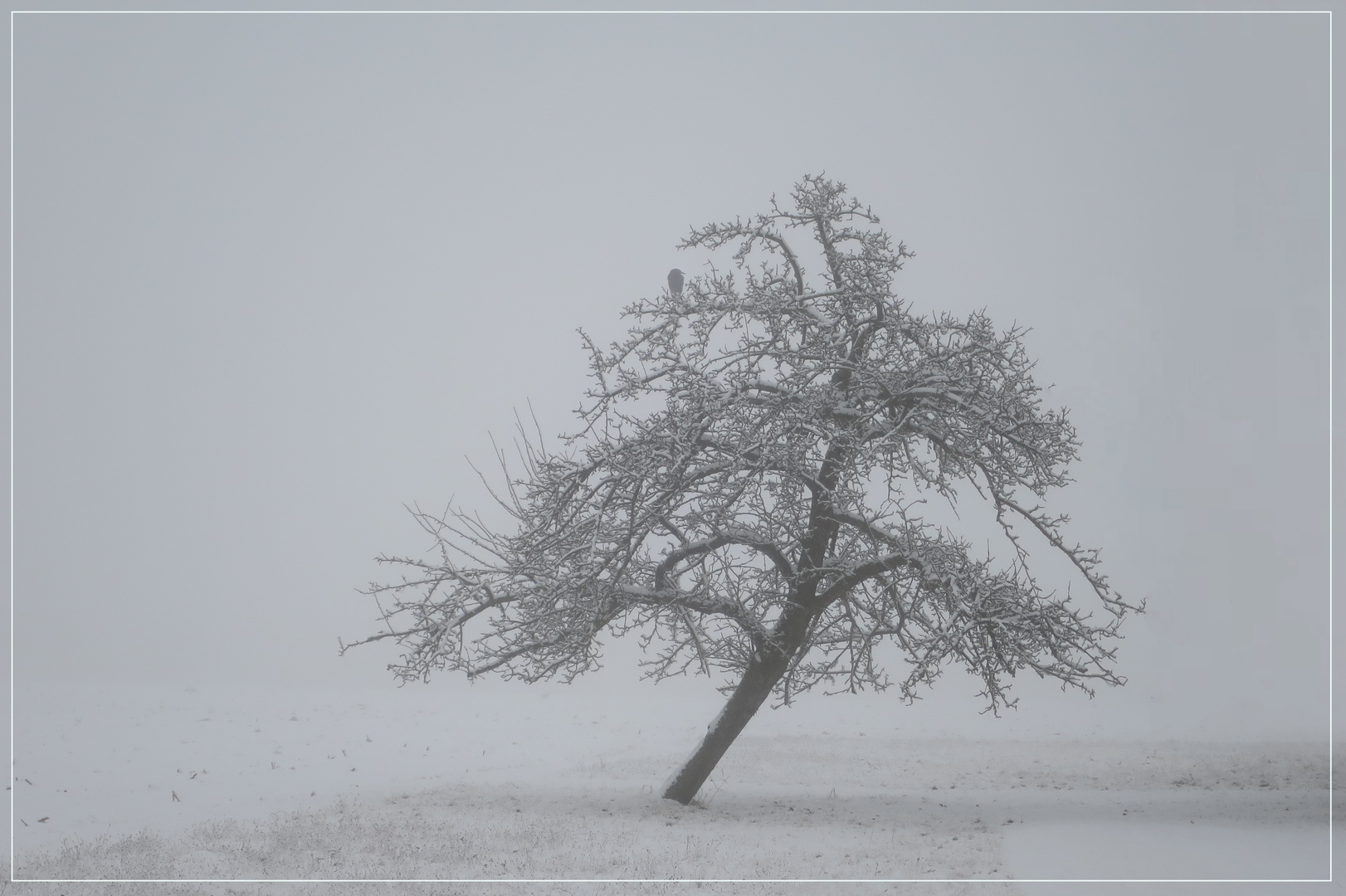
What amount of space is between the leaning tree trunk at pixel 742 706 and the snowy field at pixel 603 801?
389 mm

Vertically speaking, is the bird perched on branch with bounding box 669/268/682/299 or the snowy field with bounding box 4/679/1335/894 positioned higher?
the bird perched on branch with bounding box 669/268/682/299

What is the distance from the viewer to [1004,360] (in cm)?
1263

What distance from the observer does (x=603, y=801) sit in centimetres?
1355

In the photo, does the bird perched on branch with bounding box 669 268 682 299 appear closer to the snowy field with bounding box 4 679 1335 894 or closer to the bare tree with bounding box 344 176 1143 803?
the bare tree with bounding box 344 176 1143 803

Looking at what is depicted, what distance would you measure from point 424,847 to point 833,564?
19.8 ft

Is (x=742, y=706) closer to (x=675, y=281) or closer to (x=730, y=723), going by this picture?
(x=730, y=723)

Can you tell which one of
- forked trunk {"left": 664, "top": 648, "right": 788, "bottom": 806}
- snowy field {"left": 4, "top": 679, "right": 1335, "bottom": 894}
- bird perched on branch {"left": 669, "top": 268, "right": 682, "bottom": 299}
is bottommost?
snowy field {"left": 4, "top": 679, "right": 1335, "bottom": 894}

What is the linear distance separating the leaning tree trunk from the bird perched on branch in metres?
4.63

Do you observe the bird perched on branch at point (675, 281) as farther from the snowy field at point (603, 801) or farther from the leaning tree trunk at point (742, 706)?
the snowy field at point (603, 801)

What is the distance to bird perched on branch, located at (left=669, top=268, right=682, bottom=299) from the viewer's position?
1286 centimetres

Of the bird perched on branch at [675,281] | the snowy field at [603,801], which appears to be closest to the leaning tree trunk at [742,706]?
the snowy field at [603,801]

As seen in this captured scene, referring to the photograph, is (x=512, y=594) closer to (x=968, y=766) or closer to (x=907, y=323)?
(x=907, y=323)

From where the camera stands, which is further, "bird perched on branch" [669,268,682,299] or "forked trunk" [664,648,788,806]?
"forked trunk" [664,648,788,806]

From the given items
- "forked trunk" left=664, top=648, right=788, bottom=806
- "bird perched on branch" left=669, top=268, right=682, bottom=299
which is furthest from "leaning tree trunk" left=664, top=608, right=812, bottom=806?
"bird perched on branch" left=669, top=268, right=682, bottom=299
